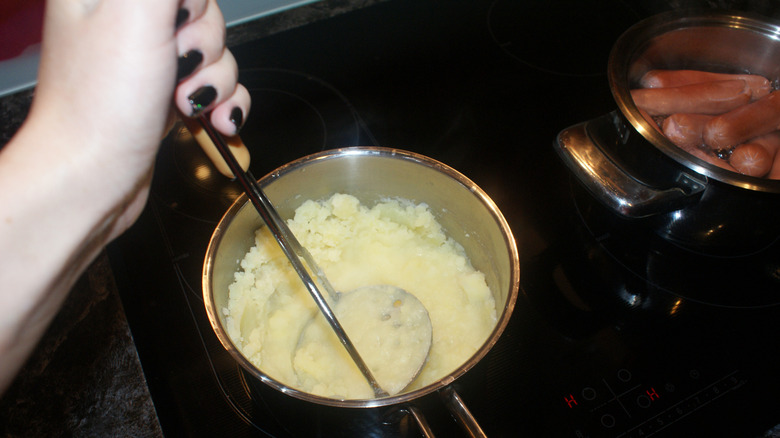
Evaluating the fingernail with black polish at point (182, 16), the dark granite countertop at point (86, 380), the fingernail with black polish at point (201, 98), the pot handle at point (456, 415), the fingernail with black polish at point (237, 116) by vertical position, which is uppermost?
the fingernail with black polish at point (182, 16)

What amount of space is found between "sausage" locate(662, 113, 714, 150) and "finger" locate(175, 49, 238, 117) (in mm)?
763

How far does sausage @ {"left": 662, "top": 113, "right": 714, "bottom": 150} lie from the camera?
0.92 metres

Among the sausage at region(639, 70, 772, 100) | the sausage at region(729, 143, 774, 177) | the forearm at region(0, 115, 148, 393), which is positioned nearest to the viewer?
the forearm at region(0, 115, 148, 393)

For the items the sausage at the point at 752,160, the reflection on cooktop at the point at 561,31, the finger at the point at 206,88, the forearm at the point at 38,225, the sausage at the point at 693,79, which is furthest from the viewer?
the reflection on cooktop at the point at 561,31

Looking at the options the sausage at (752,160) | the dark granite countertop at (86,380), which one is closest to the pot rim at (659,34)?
the sausage at (752,160)

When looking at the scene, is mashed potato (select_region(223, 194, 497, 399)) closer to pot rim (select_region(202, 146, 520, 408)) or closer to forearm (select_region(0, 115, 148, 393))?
pot rim (select_region(202, 146, 520, 408))

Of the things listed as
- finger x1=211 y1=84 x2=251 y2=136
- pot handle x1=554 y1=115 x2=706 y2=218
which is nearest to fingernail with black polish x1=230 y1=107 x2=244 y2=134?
finger x1=211 y1=84 x2=251 y2=136

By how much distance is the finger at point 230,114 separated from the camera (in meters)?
0.63

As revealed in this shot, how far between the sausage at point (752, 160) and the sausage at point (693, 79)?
0.17 m

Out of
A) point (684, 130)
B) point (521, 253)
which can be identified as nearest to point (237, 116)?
point (521, 253)

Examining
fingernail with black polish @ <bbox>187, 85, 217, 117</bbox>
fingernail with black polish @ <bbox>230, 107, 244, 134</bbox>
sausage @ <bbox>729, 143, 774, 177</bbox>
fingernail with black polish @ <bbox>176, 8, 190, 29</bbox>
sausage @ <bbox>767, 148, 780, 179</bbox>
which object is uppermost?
fingernail with black polish @ <bbox>176, 8, 190, 29</bbox>

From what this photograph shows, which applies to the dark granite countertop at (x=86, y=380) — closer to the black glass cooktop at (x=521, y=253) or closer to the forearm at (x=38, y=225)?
the black glass cooktop at (x=521, y=253)

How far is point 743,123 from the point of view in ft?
3.00

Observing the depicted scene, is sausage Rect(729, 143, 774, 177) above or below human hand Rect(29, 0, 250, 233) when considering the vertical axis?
below
